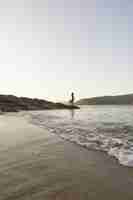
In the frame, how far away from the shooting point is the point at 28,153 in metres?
3.70

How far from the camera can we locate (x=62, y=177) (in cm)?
242

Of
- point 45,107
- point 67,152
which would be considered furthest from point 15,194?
point 45,107

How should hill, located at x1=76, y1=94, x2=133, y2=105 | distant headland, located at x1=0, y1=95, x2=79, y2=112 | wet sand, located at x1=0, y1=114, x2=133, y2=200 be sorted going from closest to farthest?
wet sand, located at x1=0, y1=114, x2=133, y2=200 < distant headland, located at x1=0, y1=95, x2=79, y2=112 < hill, located at x1=76, y1=94, x2=133, y2=105

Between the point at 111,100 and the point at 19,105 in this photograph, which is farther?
the point at 111,100

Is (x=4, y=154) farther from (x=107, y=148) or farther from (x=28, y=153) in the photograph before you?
(x=107, y=148)

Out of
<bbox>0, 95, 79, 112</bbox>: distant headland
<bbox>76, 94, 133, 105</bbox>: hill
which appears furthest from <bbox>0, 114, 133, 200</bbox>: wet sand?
<bbox>76, 94, 133, 105</bbox>: hill

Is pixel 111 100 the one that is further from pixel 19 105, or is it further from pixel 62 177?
pixel 62 177

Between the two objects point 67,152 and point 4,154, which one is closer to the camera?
point 4,154

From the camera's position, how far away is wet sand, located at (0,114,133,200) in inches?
75.4

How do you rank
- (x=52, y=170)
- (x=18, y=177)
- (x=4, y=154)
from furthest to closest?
(x=4, y=154) < (x=52, y=170) < (x=18, y=177)

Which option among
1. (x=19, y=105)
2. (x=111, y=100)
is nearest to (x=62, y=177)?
(x=19, y=105)

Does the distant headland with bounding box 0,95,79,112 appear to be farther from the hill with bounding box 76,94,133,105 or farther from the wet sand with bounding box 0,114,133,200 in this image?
the hill with bounding box 76,94,133,105

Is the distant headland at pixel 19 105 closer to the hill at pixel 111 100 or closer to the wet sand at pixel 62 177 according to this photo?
the wet sand at pixel 62 177

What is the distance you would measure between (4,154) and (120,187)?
2510 mm
